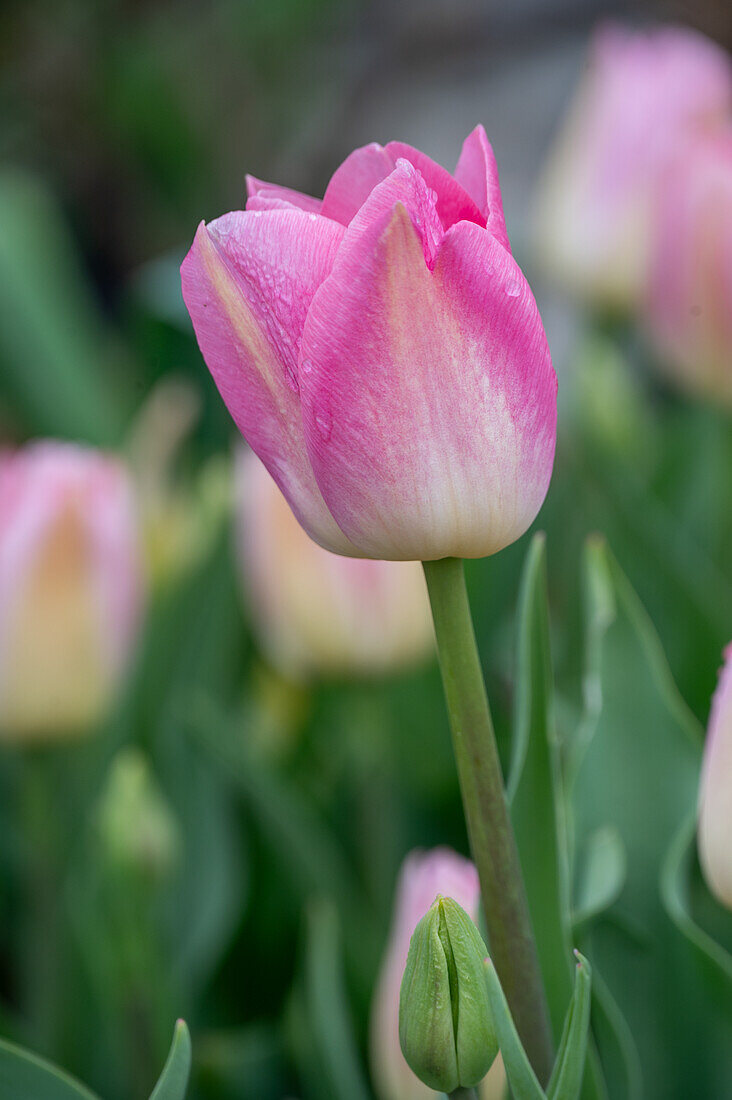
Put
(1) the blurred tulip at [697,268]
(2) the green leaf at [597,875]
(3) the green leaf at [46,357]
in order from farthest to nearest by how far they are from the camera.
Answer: (3) the green leaf at [46,357] < (1) the blurred tulip at [697,268] < (2) the green leaf at [597,875]

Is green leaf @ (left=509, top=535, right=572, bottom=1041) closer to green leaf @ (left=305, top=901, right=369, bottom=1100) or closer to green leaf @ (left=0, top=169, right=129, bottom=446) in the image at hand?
green leaf @ (left=305, top=901, right=369, bottom=1100)

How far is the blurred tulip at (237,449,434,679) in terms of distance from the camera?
0.66 m

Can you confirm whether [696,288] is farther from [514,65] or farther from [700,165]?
[514,65]

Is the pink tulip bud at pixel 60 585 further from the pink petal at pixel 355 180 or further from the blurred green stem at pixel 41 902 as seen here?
the pink petal at pixel 355 180

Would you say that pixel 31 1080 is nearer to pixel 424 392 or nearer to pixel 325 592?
pixel 424 392

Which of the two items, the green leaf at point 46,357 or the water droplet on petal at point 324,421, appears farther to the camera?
the green leaf at point 46,357

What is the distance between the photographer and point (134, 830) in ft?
1.78

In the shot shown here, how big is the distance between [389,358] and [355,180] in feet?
0.17

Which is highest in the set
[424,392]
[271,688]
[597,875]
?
[424,392]

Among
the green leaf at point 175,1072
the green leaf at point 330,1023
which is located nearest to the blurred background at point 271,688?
the green leaf at point 330,1023

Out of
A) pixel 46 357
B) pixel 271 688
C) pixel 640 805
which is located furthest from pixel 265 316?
pixel 46 357

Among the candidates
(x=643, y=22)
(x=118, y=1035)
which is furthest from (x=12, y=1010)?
(x=643, y=22)

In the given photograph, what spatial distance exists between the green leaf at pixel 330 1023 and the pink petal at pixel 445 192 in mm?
325

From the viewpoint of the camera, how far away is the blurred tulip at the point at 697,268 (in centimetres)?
72
